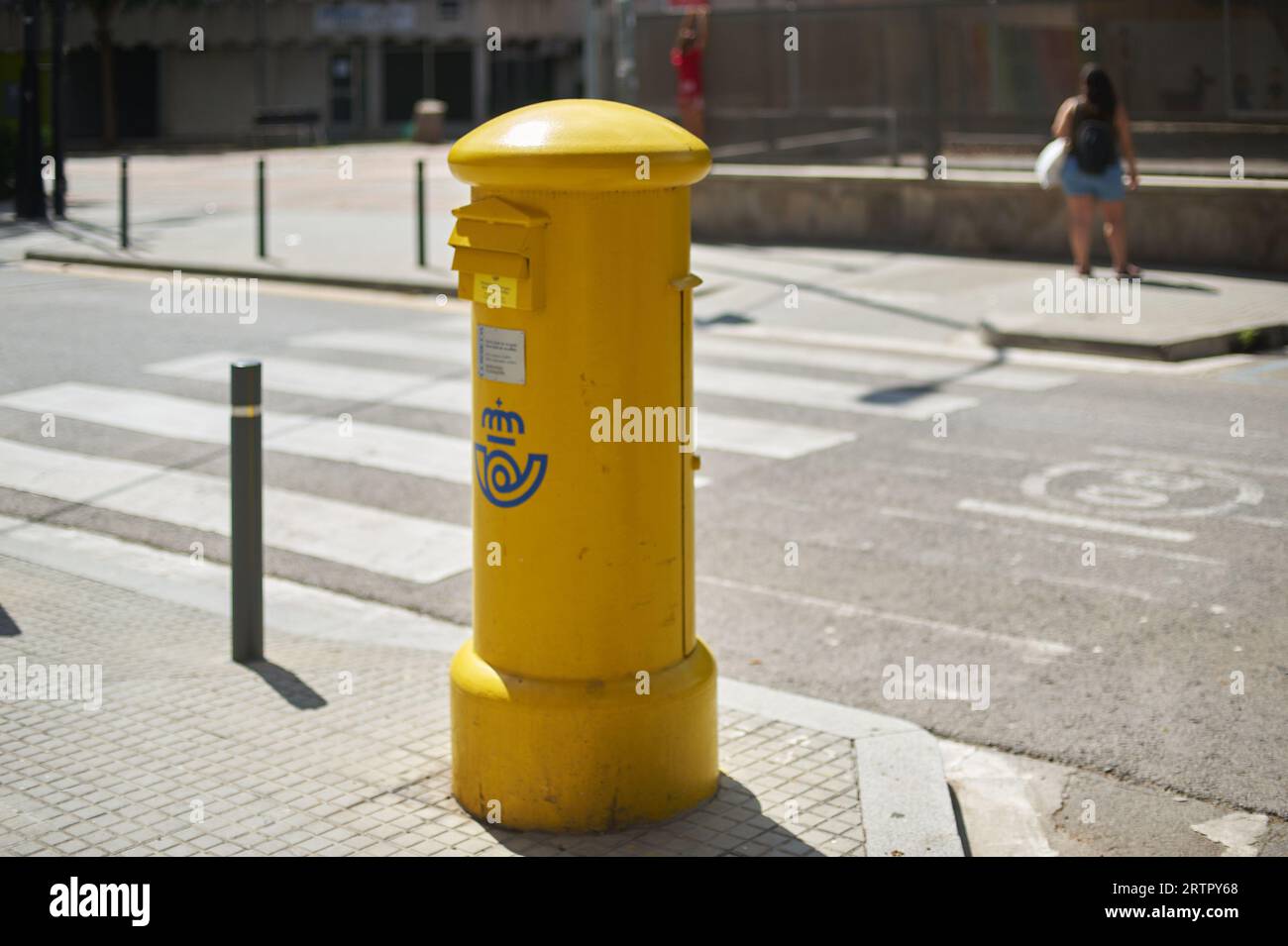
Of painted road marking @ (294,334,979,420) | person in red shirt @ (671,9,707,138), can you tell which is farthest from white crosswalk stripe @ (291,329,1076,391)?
person in red shirt @ (671,9,707,138)

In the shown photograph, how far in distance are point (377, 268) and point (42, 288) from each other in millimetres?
3336

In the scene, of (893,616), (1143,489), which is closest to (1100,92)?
(1143,489)

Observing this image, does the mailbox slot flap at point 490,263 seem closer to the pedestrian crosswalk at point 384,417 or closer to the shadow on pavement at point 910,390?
the pedestrian crosswalk at point 384,417

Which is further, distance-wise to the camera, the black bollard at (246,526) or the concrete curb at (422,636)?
the black bollard at (246,526)

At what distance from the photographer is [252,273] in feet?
57.3

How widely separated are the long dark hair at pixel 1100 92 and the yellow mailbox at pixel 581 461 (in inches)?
440

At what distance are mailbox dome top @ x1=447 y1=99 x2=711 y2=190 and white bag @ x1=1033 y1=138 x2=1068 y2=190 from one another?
1148cm

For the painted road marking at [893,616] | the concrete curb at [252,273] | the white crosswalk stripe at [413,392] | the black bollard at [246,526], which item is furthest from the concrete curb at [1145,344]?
the black bollard at [246,526]

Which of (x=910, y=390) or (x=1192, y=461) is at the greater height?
(x=910, y=390)

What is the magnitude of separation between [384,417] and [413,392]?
2.37 feet

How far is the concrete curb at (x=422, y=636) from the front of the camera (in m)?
4.99

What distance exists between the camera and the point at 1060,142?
51.5 ft

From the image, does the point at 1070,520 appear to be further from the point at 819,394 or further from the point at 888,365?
the point at 888,365
